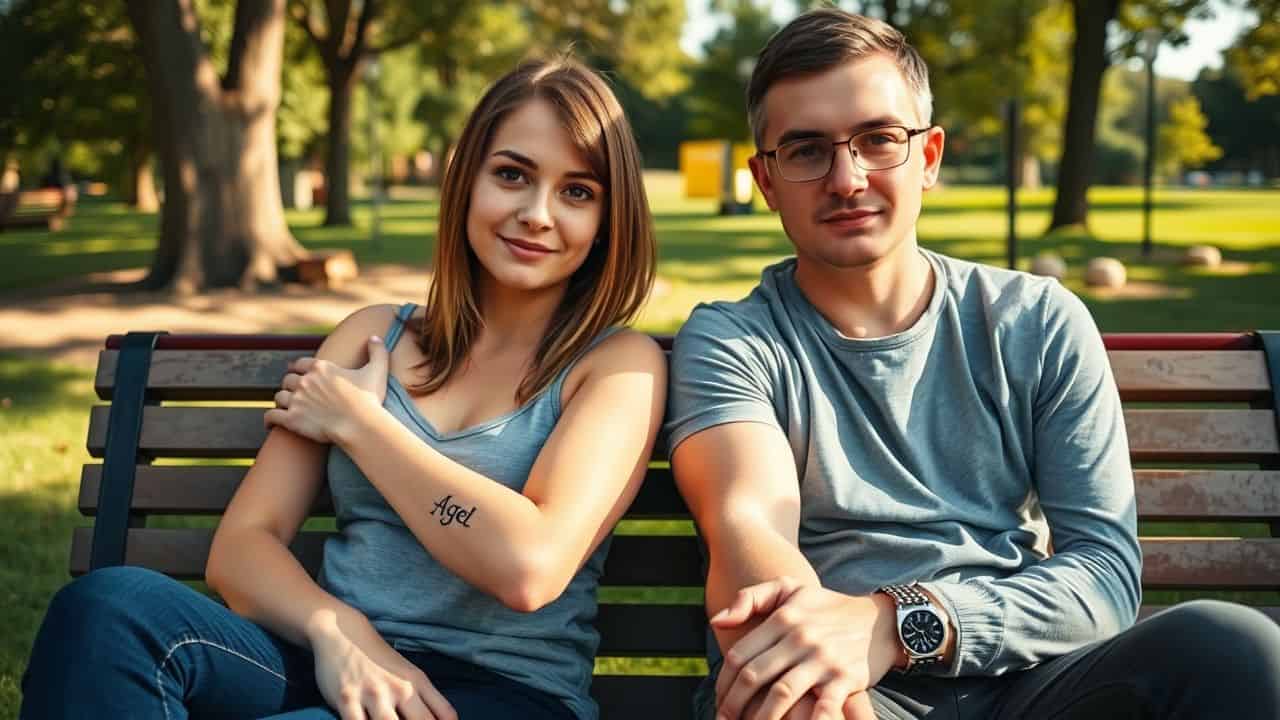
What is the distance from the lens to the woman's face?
2.80m

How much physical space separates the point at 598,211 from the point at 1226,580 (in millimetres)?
1689

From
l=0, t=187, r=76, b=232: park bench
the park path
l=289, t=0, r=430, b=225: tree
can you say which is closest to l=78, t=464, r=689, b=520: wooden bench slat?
the park path

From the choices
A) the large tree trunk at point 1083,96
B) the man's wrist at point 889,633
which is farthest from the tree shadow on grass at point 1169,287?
the man's wrist at point 889,633

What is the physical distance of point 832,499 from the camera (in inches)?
105

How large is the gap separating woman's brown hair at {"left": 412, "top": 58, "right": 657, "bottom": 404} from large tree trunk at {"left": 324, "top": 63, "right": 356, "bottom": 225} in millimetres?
28925

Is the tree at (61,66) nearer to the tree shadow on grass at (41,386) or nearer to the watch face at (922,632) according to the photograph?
the tree shadow on grass at (41,386)

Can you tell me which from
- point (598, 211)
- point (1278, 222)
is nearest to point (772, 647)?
point (598, 211)

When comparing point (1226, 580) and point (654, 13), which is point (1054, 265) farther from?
point (654, 13)

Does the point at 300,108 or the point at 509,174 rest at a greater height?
the point at 300,108

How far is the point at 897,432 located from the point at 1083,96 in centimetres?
2300

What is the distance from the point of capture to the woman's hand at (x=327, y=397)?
274 centimetres

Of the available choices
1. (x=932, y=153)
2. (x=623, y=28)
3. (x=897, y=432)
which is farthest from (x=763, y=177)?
(x=623, y=28)

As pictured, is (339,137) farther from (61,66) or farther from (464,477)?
(464,477)

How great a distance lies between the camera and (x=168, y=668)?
7.59ft
